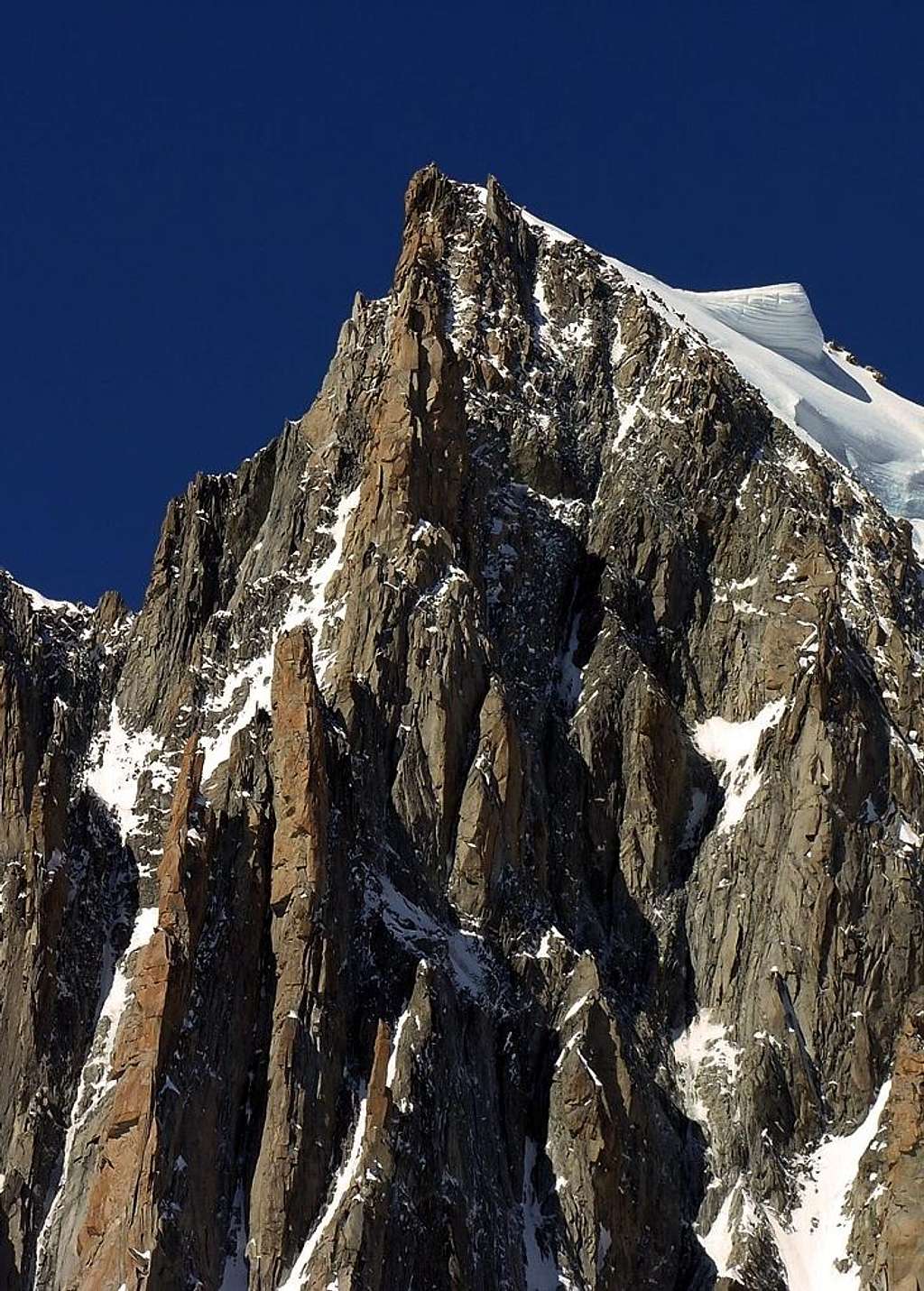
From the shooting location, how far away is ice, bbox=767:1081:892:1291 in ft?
519

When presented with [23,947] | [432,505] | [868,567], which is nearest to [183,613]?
[432,505]

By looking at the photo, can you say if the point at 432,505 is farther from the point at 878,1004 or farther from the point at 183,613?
the point at 878,1004

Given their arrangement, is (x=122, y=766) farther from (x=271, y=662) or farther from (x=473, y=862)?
(x=473, y=862)

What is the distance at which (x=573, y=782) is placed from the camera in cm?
17338

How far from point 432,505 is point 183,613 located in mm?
14913

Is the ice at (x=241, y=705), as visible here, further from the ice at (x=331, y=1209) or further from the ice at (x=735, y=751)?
the ice at (x=735, y=751)

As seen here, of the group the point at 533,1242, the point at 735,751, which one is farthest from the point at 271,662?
the point at 533,1242

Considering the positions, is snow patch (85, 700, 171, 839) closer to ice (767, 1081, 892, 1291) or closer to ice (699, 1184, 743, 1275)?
ice (699, 1184, 743, 1275)

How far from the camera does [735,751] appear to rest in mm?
177000

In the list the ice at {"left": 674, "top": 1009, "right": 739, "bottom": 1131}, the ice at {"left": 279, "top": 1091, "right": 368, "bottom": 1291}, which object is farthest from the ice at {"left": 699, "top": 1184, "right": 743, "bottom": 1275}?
the ice at {"left": 279, "top": 1091, "right": 368, "bottom": 1291}

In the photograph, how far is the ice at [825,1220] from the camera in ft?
519

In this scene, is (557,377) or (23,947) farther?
(557,377)

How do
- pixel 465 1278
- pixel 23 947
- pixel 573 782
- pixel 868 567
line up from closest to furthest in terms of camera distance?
pixel 465 1278, pixel 23 947, pixel 573 782, pixel 868 567

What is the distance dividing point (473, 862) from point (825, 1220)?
24441 mm
